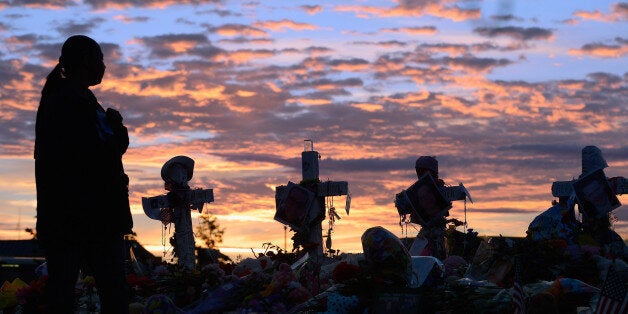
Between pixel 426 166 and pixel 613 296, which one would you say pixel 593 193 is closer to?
pixel 426 166

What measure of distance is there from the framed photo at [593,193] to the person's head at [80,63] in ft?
31.3

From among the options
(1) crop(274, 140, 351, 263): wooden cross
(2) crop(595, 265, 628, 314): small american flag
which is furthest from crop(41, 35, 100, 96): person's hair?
(1) crop(274, 140, 351, 263): wooden cross

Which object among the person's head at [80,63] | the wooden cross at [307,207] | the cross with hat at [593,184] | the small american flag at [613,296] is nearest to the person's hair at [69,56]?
the person's head at [80,63]

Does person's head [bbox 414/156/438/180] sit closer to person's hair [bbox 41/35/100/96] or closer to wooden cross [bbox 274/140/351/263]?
wooden cross [bbox 274/140/351/263]

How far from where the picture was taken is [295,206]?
1346cm

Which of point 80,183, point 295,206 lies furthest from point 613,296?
point 295,206

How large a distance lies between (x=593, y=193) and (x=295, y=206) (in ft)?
14.5

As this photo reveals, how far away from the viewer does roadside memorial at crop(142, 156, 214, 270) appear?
1376 centimetres

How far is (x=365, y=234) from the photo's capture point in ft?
27.7

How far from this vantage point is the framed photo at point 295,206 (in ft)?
44.0

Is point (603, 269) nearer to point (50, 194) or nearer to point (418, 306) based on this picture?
point (418, 306)

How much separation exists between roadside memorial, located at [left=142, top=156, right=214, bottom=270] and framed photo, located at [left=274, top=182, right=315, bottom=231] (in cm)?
121

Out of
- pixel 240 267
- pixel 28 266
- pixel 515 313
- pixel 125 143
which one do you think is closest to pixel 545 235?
pixel 240 267

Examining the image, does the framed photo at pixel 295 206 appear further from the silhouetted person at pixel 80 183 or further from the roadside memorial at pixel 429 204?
the silhouetted person at pixel 80 183
